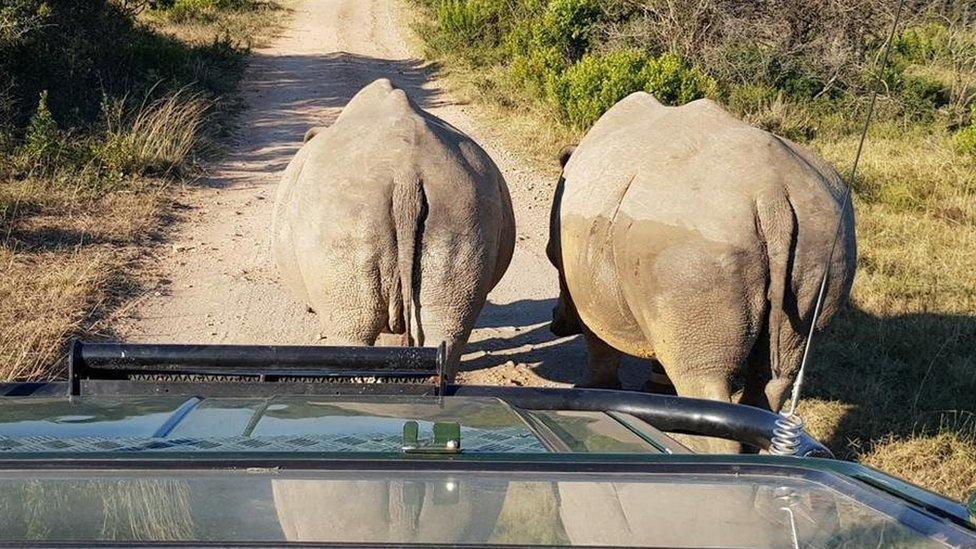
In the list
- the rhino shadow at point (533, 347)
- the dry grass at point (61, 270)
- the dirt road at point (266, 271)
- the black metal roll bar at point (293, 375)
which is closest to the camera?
the black metal roll bar at point (293, 375)

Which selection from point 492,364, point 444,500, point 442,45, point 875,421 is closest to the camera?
point 444,500

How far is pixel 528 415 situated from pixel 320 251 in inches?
131

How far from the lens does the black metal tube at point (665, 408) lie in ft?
7.94

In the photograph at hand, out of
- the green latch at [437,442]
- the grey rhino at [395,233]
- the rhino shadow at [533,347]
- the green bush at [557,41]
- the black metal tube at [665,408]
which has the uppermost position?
the green latch at [437,442]

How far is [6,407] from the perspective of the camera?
95.4 inches

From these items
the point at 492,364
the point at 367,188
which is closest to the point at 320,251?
the point at 367,188

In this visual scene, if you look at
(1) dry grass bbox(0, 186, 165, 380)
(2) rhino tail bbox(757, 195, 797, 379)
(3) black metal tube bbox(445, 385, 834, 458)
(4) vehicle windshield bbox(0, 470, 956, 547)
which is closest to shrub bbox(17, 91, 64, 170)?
(1) dry grass bbox(0, 186, 165, 380)

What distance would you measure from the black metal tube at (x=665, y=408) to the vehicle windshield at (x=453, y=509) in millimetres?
561

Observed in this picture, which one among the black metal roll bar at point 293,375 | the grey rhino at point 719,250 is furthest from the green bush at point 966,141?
the black metal roll bar at point 293,375

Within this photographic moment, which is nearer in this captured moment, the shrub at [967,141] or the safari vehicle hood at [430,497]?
the safari vehicle hood at [430,497]

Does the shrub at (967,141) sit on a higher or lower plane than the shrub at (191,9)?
higher

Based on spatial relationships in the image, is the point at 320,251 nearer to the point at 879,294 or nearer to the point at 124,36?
the point at 879,294

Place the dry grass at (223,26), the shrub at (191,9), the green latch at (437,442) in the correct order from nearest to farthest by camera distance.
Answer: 1. the green latch at (437,442)
2. the dry grass at (223,26)
3. the shrub at (191,9)

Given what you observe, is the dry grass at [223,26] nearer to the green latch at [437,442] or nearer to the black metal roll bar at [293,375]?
the black metal roll bar at [293,375]
